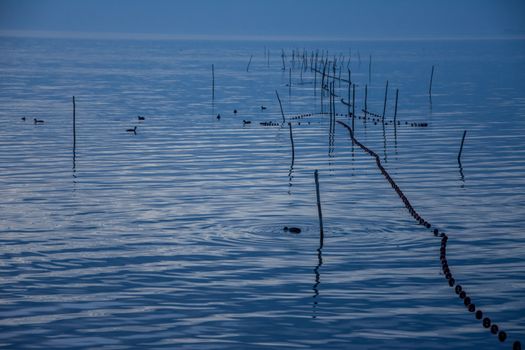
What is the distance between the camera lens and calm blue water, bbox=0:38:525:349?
13.9 metres

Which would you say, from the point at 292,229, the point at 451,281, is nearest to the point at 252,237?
the point at 292,229

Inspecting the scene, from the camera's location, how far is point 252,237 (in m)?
19.8

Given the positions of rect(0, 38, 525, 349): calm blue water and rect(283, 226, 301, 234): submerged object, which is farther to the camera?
rect(283, 226, 301, 234): submerged object

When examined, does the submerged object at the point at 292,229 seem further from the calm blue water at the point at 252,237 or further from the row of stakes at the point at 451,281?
the row of stakes at the point at 451,281

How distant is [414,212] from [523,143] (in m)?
16.2

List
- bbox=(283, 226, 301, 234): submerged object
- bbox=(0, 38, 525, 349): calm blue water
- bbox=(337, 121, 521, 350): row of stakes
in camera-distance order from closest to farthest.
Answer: bbox=(337, 121, 521, 350): row of stakes, bbox=(0, 38, 525, 349): calm blue water, bbox=(283, 226, 301, 234): submerged object

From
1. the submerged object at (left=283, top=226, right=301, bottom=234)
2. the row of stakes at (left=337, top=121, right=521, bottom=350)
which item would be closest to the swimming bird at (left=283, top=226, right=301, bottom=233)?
the submerged object at (left=283, top=226, right=301, bottom=234)

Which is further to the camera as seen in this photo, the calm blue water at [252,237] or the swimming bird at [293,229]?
the swimming bird at [293,229]

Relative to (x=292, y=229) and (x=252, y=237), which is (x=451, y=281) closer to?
(x=292, y=229)

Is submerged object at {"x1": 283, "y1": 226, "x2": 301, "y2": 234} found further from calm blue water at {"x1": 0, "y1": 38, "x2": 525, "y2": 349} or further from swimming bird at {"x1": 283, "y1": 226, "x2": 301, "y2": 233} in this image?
calm blue water at {"x1": 0, "y1": 38, "x2": 525, "y2": 349}

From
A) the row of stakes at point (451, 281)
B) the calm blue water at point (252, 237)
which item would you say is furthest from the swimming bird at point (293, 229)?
the row of stakes at point (451, 281)

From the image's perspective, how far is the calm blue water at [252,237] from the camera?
45.7ft

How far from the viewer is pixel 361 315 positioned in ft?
47.2

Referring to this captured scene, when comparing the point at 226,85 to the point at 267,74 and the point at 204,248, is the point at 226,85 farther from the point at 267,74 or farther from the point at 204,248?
the point at 204,248
